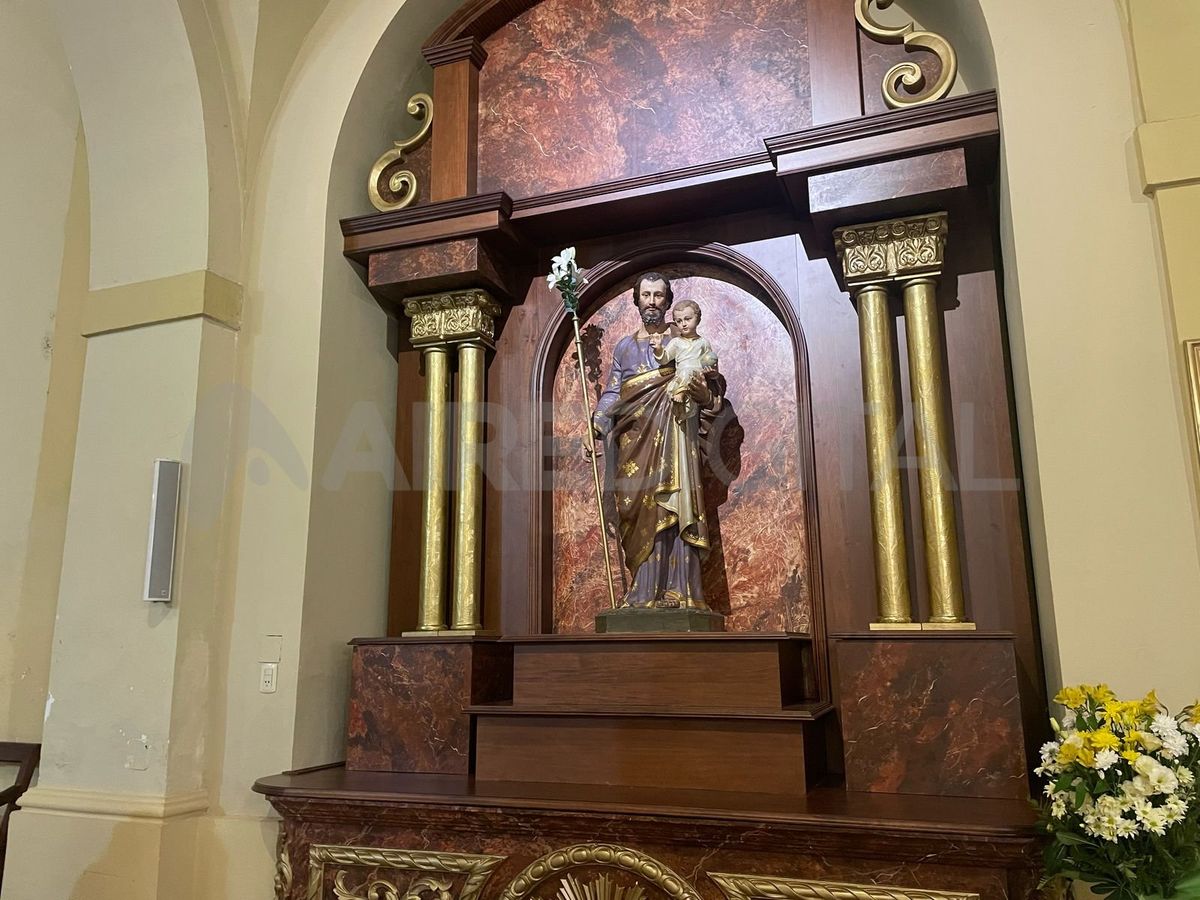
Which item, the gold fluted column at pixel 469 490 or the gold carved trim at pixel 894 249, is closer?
the gold carved trim at pixel 894 249

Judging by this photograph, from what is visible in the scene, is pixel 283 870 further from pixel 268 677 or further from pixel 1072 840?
pixel 1072 840

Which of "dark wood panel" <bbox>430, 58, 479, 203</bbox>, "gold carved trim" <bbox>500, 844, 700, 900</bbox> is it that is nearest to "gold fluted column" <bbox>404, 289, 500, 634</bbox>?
"dark wood panel" <bbox>430, 58, 479, 203</bbox>

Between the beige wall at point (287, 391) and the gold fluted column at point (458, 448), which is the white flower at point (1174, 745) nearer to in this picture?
the beige wall at point (287, 391)

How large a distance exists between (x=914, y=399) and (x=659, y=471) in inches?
33.6

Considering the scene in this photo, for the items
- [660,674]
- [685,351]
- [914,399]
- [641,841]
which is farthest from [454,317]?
[641,841]

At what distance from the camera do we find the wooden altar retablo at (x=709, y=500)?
106 inches

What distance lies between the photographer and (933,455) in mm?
3035

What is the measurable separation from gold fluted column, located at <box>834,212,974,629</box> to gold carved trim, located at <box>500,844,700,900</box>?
0.92 m

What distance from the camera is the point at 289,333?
367cm

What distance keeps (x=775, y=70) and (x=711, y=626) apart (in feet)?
6.68

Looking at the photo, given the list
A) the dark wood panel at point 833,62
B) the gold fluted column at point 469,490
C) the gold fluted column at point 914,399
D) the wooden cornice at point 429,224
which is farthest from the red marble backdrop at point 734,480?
the dark wood panel at point 833,62

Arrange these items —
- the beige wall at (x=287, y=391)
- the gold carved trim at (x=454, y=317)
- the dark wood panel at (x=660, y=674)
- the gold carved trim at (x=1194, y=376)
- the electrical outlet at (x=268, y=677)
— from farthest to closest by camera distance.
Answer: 1. the gold carved trim at (x=454, y=317)
2. the electrical outlet at (x=268, y=677)
3. the dark wood panel at (x=660, y=674)
4. the beige wall at (x=287, y=391)
5. the gold carved trim at (x=1194, y=376)

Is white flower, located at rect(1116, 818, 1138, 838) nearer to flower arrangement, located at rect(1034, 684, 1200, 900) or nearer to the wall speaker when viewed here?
flower arrangement, located at rect(1034, 684, 1200, 900)

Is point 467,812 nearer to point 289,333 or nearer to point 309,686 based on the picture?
point 309,686
